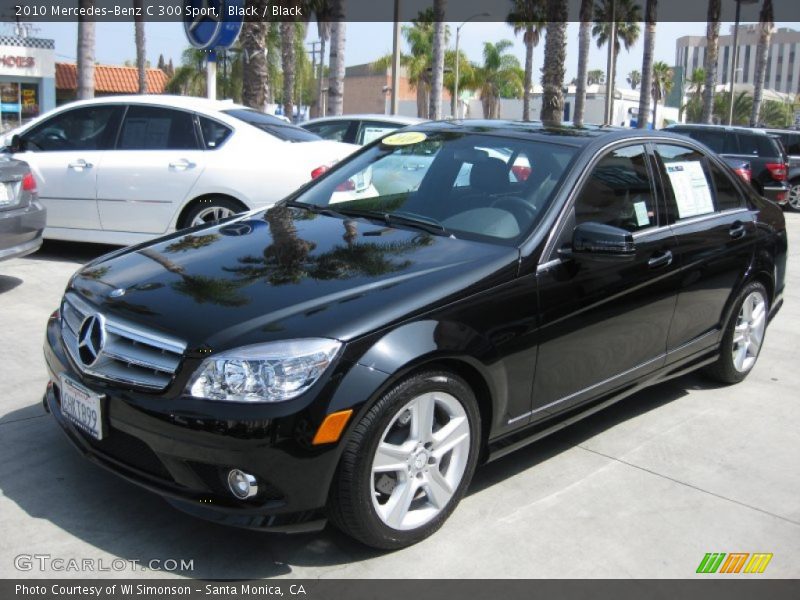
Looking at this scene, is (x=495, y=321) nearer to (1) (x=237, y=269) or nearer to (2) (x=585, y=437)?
(1) (x=237, y=269)

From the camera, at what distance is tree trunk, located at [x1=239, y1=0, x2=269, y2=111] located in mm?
15344

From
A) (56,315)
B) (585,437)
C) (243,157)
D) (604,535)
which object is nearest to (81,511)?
(56,315)

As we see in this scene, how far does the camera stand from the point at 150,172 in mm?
7805

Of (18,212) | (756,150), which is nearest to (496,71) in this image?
(756,150)

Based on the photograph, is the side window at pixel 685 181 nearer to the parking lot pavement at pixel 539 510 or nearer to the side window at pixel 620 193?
the side window at pixel 620 193

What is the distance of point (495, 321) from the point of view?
3.43 m

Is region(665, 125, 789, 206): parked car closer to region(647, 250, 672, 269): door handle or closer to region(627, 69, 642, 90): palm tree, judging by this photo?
region(647, 250, 672, 269): door handle

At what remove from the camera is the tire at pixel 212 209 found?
7.80m

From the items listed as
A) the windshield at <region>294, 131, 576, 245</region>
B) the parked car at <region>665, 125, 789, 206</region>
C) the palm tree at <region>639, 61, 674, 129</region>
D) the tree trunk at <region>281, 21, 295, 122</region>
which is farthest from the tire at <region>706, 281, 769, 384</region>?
the palm tree at <region>639, 61, 674, 129</region>

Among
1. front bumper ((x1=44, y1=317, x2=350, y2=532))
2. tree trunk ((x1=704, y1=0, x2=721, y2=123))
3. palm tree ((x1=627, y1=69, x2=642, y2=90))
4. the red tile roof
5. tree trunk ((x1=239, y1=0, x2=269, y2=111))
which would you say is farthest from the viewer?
palm tree ((x1=627, y1=69, x2=642, y2=90))

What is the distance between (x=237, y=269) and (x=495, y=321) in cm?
108

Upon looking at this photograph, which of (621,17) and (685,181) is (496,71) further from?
(685,181)

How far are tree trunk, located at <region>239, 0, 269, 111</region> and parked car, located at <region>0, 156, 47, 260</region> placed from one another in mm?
8871

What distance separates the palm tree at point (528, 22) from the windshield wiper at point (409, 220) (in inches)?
1494
